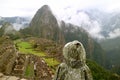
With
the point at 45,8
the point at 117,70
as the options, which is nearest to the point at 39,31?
the point at 45,8

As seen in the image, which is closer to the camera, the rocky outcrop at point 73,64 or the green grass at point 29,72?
the rocky outcrop at point 73,64

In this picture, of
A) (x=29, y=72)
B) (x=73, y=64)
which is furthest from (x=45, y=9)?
(x=73, y=64)

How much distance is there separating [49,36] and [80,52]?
496 ft

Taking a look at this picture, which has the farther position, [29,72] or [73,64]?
[29,72]

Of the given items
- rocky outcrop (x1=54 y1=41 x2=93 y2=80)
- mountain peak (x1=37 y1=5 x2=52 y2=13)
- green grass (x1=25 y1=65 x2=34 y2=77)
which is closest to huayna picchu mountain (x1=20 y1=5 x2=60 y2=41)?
mountain peak (x1=37 y1=5 x2=52 y2=13)

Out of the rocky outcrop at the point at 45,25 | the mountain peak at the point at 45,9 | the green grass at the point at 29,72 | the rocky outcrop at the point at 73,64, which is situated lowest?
the green grass at the point at 29,72

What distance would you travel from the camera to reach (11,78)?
28078 millimetres

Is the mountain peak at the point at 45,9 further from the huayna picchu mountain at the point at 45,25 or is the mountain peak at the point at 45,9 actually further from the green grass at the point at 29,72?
the green grass at the point at 29,72

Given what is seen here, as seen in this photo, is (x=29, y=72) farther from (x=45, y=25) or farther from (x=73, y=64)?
(x=45, y=25)

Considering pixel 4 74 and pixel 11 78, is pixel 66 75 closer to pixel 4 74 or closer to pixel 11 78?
pixel 11 78

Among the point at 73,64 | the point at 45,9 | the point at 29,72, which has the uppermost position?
the point at 45,9

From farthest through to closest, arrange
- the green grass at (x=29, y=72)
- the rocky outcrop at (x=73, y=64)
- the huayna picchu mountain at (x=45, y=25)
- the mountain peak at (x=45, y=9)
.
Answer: the mountain peak at (x=45, y=9) → the huayna picchu mountain at (x=45, y=25) → the green grass at (x=29, y=72) → the rocky outcrop at (x=73, y=64)

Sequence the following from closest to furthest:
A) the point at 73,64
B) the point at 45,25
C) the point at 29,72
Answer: the point at 73,64 < the point at 29,72 < the point at 45,25

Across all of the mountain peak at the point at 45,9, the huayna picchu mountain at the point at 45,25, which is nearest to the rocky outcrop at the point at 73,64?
the huayna picchu mountain at the point at 45,25
